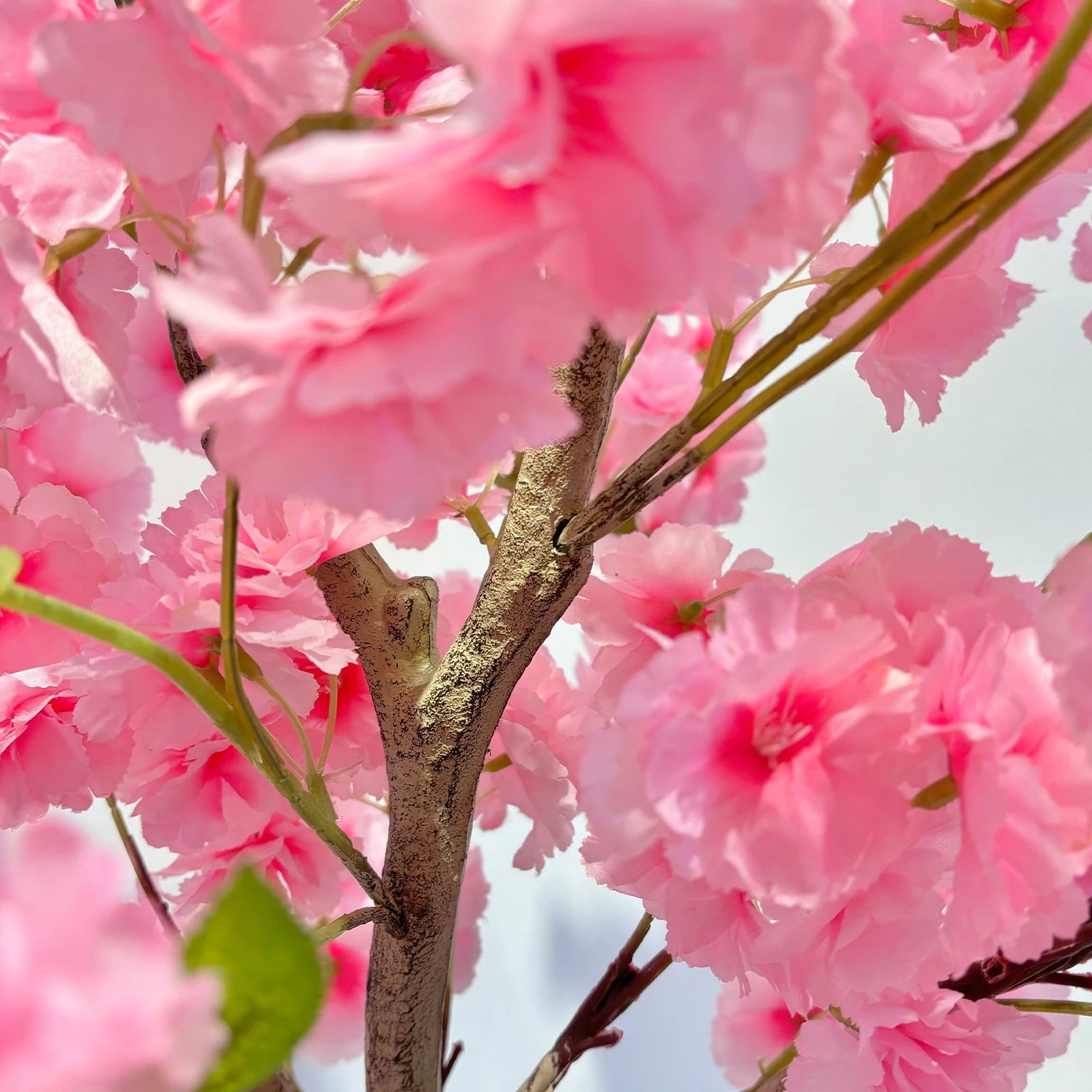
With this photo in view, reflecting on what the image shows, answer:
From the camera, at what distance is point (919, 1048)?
0.85ft

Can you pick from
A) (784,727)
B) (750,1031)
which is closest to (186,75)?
(784,727)

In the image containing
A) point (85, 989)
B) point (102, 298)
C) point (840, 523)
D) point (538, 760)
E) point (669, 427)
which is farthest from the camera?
point (840, 523)

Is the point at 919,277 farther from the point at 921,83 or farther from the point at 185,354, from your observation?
the point at 185,354

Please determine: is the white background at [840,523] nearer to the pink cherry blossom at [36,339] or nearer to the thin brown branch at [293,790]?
the thin brown branch at [293,790]

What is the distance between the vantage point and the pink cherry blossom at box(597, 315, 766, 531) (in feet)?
1.47

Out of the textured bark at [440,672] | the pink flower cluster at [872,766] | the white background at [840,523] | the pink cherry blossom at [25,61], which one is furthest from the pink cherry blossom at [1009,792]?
the white background at [840,523]

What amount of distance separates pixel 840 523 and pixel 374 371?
52cm

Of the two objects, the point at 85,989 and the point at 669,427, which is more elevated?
the point at 669,427

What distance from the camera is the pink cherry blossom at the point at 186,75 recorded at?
0.49 feet

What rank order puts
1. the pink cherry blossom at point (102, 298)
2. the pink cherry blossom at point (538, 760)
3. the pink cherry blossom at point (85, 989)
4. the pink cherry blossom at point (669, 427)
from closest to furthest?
the pink cherry blossom at point (85, 989) → the pink cherry blossom at point (102, 298) → the pink cherry blossom at point (538, 760) → the pink cherry blossom at point (669, 427)

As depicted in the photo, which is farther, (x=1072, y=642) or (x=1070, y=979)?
(x=1070, y=979)

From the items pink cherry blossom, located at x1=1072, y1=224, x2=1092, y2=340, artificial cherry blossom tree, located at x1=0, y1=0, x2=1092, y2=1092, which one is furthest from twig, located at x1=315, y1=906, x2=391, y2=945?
pink cherry blossom, located at x1=1072, y1=224, x2=1092, y2=340

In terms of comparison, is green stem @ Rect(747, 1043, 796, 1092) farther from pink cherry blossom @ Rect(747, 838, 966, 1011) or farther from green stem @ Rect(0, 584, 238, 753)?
green stem @ Rect(0, 584, 238, 753)

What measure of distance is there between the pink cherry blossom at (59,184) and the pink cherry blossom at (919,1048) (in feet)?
0.87
